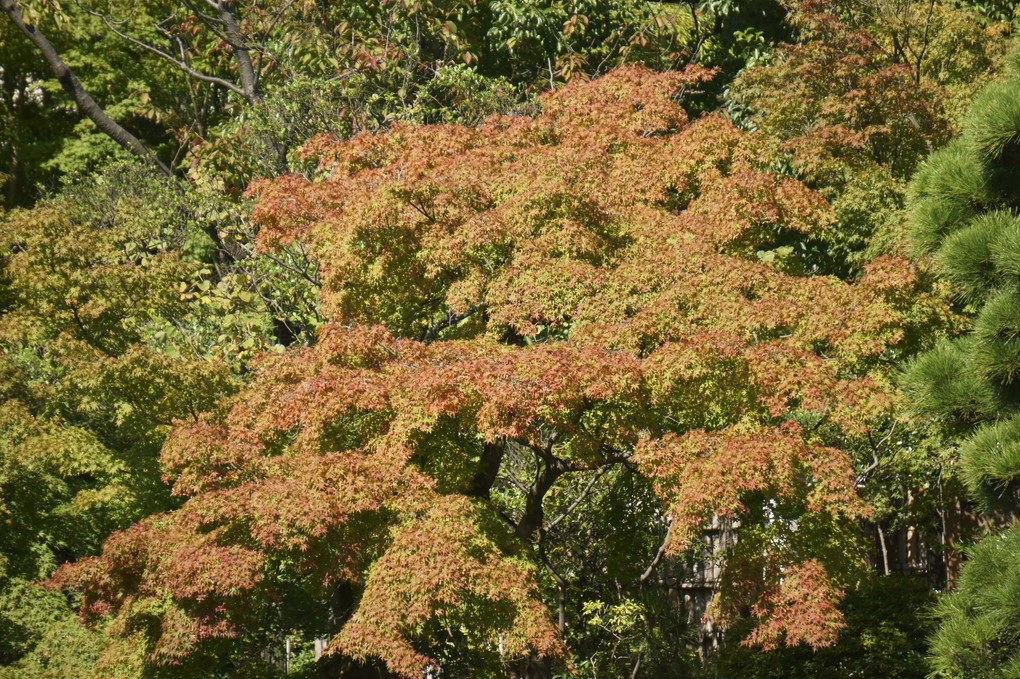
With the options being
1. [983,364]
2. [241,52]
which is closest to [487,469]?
[983,364]

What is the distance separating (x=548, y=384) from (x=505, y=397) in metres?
0.45

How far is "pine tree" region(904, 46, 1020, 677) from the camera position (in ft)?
23.4

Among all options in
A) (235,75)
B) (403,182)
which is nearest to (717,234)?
Answer: (403,182)

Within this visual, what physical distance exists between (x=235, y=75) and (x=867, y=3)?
57.0 ft

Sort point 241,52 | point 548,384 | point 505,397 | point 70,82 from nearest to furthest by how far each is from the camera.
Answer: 1. point 505,397
2. point 548,384
3. point 241,52
4. point 70,82

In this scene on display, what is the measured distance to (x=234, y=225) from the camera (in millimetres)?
18125

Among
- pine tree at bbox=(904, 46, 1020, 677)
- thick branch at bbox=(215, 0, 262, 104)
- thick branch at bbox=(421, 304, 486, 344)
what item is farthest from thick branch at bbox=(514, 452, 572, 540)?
thick branch at bbox=(215, 0, 262, 104)

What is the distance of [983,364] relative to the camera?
7.49 metres

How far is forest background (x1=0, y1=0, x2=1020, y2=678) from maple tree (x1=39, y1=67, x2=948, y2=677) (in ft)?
0.16

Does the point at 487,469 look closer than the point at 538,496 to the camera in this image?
Yes

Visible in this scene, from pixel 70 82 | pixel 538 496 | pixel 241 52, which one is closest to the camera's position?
pixel 538 496

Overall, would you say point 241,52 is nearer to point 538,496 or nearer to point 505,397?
point 538,496

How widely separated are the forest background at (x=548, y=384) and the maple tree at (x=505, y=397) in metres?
0.05

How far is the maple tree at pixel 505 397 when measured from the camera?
403 inches
